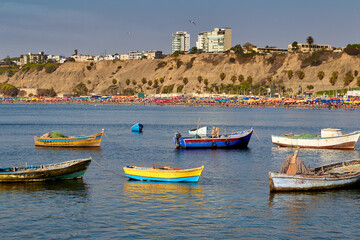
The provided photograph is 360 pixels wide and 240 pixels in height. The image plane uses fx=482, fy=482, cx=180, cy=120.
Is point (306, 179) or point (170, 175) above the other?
point (306, 179)

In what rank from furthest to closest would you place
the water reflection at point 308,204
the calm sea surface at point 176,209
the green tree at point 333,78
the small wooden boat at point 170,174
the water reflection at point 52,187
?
1. the green tree at point 333,78
2. the small wooden boat at point 170,174
3. the water reflection at point 52,187
4. the water reflection at point 308,204
5. the calm sea surface at point 176,209

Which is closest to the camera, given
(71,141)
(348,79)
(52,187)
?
(52,187)

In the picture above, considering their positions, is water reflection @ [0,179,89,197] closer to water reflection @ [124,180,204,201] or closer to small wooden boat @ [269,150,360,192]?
water reflection @ [124,180,204,201]

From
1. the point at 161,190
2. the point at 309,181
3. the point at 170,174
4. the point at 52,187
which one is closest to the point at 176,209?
the point at 161,190

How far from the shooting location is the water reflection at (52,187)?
31453 millimetres

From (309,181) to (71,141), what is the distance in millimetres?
31206

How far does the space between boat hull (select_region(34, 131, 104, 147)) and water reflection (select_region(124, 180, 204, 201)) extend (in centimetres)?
2139

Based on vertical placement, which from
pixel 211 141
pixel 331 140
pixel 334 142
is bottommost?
pixel 334 142

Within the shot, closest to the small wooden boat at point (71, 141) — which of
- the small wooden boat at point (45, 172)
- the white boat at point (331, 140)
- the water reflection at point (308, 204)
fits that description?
the small wooden boat at point (45, 172)

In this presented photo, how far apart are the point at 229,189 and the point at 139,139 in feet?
126

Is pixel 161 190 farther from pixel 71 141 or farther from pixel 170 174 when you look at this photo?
pixel 71 141

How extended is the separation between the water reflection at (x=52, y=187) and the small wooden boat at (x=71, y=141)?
67.0ft

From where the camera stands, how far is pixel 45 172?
3362 centimetres

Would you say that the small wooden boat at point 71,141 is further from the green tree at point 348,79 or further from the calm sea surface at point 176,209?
the green tree at point 348,79
